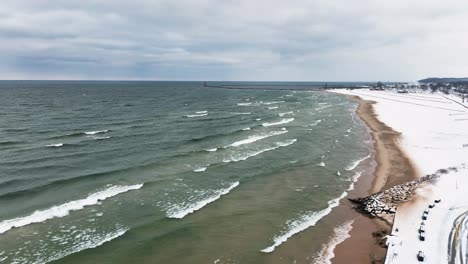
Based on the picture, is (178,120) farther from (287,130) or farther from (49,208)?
(49,208)

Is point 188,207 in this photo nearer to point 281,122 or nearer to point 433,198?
point 433,198

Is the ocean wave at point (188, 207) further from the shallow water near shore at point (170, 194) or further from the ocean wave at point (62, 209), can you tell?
the ocean wave at point (62, 209)

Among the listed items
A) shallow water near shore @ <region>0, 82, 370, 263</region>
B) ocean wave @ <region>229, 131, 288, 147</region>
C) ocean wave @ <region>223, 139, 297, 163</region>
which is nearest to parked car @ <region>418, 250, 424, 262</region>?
shallow water near shore @ <region>0, 82, 370, 263</region>

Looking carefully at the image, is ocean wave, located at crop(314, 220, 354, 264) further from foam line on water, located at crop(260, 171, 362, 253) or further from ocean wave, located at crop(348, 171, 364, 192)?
ocean wave, located at crop(348, 171, 364, 192)

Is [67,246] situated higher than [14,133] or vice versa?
[14,133]

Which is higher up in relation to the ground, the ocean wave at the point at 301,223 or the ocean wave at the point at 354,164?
the ocean wave at the point at 354,164

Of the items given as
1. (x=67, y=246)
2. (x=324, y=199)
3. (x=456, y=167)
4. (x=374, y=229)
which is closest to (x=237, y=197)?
(x=324, y=199)

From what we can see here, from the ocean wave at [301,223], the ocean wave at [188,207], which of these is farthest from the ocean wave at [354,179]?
the ocean wave at [188,207]
